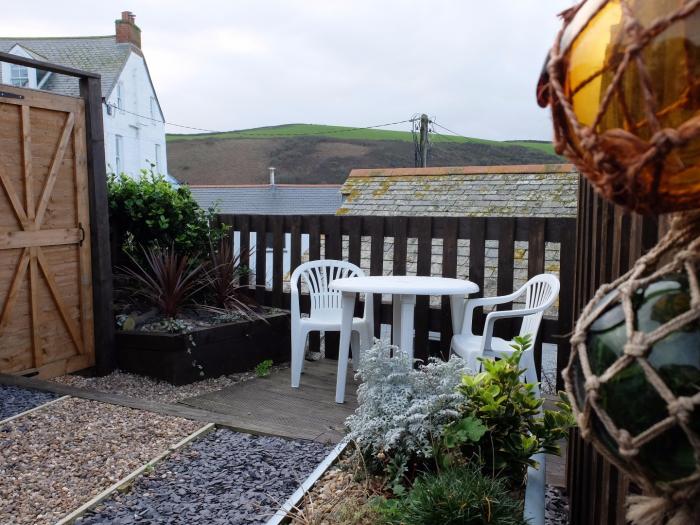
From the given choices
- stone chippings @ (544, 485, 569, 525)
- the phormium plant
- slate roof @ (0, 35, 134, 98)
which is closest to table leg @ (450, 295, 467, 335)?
the phormium plant

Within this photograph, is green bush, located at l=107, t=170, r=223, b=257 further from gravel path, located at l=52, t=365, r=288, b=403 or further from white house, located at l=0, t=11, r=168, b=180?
white house, located at l=0, t=11, r=168, b=180

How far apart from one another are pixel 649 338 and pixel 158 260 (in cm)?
467

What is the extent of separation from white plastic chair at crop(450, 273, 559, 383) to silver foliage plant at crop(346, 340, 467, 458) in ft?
4.57

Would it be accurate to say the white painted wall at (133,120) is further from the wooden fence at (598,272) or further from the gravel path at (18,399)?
the wooden fence at (598,272)

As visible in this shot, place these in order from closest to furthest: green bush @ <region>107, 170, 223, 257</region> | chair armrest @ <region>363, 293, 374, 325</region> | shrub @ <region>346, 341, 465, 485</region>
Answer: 1. shrub @ <region>346, 341, 465, 485</region>
2. chair armrest @ <region>363, 293, 374, 325</region>
3. green bush @ <region>107, 170, 223, 257</region>

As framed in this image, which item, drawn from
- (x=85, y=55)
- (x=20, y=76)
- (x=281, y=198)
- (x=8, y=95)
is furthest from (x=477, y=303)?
(x=85, y=55)

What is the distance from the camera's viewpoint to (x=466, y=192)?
26.6 feet

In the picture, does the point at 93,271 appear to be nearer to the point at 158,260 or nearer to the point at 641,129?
the point at 158,260

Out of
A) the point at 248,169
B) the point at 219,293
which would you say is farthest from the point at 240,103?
the point at 219,293

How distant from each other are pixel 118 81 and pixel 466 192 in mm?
23535

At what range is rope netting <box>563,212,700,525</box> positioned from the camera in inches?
18.7

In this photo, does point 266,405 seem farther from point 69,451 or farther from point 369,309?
point 69,451

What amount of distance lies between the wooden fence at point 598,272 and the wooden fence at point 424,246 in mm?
1962

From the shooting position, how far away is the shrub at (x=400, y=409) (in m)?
1.94
